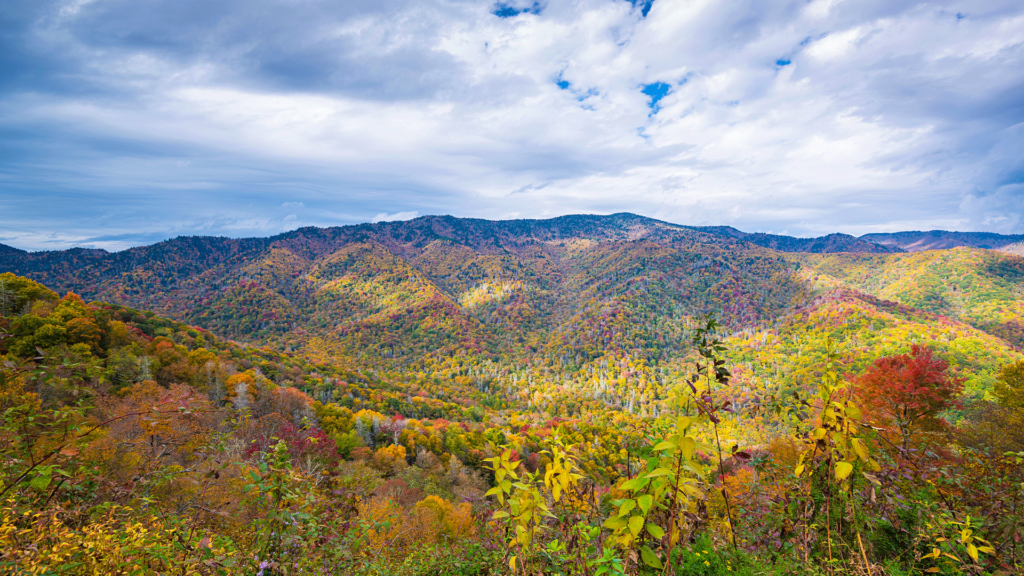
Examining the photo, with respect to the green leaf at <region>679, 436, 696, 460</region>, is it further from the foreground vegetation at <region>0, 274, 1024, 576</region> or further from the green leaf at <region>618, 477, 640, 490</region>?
the green leaf at <region>618, 477, 640, 490</region>

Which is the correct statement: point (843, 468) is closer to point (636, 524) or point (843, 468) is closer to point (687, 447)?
point (687, 447)

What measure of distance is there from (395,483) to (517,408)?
271 ft

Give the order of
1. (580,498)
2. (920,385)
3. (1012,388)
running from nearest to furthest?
1. (580,498)
2. (920,385)
3. (1012,388)

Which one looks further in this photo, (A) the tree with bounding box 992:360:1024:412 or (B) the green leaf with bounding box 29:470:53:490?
(A) the tree with bounding box 992:360:1024:412

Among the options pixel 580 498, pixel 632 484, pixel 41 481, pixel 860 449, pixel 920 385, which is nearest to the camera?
pixel 632 484

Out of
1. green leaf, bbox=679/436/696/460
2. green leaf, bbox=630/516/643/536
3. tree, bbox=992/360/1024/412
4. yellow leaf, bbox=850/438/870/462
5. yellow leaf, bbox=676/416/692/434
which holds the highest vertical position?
yellow leaf, bbox=676/416/692/434

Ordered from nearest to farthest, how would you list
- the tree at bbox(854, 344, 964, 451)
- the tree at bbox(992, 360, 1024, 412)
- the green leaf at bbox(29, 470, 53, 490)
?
the green leaf at bbox(29, 470, 53, 490) → the tree at bbox(854, 344, 964, 451) → the tree at bbox(992, 360, 1024, 412)

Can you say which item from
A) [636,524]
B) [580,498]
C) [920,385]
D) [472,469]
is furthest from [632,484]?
[472,469]

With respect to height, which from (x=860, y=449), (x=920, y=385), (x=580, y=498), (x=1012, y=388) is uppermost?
(x=860, y=449)

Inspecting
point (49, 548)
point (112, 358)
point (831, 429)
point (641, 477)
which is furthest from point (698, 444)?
point (112, 358)

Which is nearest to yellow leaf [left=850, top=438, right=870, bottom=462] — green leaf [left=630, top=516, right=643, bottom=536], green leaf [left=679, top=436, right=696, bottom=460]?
green leaf [left=679, top=436, right=696, bottom=460]

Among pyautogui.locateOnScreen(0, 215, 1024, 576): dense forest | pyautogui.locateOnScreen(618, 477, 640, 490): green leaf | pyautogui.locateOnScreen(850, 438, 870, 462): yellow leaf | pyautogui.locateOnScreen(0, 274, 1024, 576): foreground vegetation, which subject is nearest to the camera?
pyautogui.locateOnScreen(618, 477, 640, 490): green leaf

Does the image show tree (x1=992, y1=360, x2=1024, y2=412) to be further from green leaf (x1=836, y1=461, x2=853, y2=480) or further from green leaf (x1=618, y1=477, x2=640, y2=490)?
green leaf (x1=618, y1=477, x2=640, y2=490)

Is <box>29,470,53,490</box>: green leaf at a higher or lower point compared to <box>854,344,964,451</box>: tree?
higher
